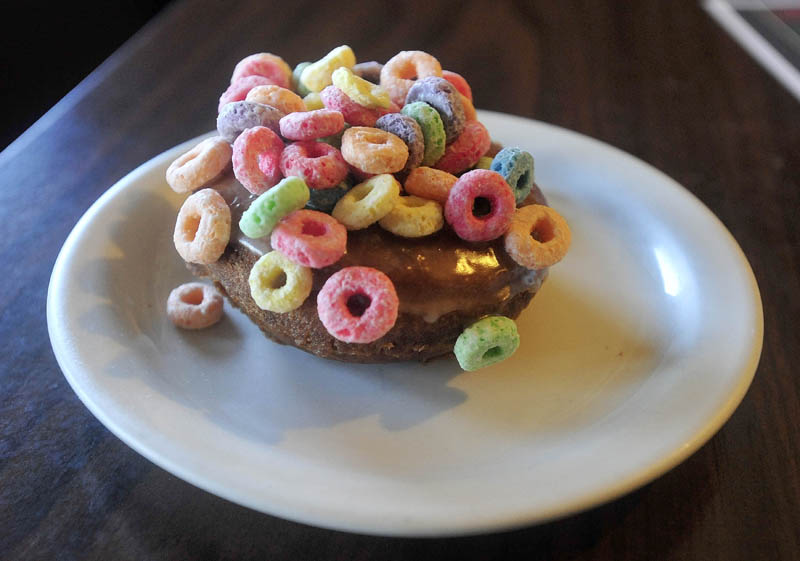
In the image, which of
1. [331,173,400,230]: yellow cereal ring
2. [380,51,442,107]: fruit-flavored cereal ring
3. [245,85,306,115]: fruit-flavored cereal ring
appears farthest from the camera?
[380,51,442,107]: fruit-flavored cereal ring

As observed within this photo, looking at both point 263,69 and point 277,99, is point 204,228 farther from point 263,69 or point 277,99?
point 263,69

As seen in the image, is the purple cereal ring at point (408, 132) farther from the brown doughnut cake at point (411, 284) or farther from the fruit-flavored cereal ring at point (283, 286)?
the fruit-flavored cereal ring at point (283, 286)

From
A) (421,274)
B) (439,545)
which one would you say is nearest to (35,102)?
(421,274)

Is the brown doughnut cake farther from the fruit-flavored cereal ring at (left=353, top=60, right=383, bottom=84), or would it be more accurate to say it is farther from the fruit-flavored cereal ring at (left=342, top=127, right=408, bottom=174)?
the fruit-flavored cereal ring at (left=353, top=60, right=383, bottom=84)

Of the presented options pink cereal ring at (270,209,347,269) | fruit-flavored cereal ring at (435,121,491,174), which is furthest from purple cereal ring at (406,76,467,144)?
pink cereal ring at (270,209,347,269)

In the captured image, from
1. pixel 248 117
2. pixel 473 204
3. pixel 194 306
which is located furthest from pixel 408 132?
pixel 194 306

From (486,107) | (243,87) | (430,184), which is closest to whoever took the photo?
(430,184)
